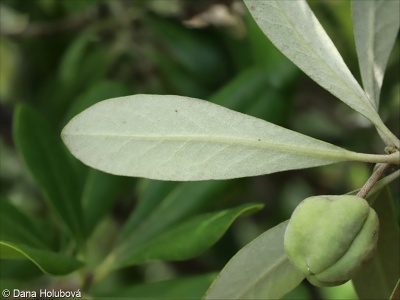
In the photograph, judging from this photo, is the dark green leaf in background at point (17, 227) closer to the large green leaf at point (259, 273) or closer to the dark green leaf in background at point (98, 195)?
the dark green leaf in background at point (98, 195)

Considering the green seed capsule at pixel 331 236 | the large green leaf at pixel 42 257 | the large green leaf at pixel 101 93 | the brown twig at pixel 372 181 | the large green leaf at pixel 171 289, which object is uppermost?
the brown twig at pixel 372 181

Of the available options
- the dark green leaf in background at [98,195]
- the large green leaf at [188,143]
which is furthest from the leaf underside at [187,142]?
the dark green leaf in background at [98,195]

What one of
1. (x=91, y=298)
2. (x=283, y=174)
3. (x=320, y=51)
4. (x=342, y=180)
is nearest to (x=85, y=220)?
(x=91, y=298)

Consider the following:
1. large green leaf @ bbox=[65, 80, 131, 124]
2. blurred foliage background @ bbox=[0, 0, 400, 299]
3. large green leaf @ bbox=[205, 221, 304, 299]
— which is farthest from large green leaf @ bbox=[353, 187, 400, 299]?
large green leaf @ bbox=[65, 80, 131, 124]

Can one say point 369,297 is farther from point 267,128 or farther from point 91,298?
point 91,298

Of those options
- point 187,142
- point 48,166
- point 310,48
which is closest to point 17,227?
point 48,166

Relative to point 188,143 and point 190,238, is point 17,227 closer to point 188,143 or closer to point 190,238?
point 190,238

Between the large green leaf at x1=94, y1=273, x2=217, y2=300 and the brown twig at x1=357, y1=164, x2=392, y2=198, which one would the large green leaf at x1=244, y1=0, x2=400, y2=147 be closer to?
the brown twig at x1=357, y1=164, x2=392, y2=198
